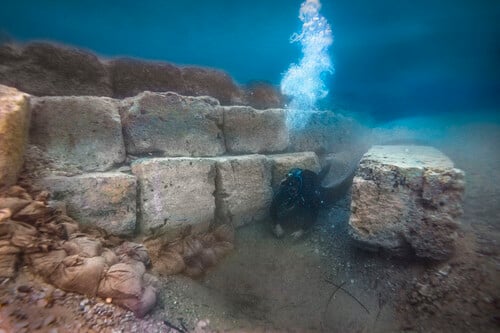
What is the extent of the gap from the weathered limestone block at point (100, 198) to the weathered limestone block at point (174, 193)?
148 mm

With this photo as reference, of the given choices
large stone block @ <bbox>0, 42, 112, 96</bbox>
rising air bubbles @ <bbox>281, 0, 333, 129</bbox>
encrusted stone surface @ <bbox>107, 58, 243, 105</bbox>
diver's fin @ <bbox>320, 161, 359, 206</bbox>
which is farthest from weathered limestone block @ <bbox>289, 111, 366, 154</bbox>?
large stone block @ <bbox>0, 42, 112, 96</bbox>

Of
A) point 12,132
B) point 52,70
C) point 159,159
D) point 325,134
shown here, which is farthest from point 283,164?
point 52,70

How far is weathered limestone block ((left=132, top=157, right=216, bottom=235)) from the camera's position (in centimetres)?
258

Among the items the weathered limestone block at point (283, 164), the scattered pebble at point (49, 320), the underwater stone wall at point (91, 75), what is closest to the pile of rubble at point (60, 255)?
the scattered pebble at point (49, 320)

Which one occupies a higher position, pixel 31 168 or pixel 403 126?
pixel 403 126

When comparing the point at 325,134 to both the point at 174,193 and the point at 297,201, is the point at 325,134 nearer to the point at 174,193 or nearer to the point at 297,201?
the point at 297,201

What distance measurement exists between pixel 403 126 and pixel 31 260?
8.96m

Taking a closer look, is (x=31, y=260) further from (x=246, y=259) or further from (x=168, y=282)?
(x=246, y=259)

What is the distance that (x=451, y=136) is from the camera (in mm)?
6898

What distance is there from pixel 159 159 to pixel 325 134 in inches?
139

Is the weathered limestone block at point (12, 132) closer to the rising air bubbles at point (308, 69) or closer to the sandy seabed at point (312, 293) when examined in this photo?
the sandy seabed at point (312, 293)

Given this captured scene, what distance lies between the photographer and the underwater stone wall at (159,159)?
7.48 feet

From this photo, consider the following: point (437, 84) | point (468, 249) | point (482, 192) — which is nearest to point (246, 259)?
point (468, 249)

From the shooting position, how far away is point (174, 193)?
8.96 feet
